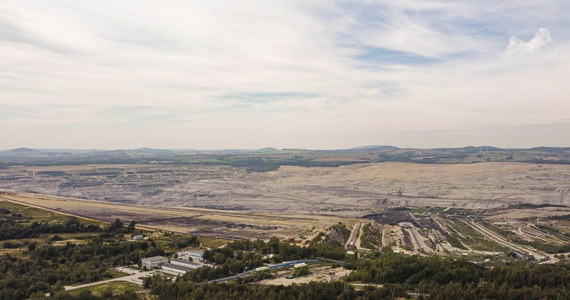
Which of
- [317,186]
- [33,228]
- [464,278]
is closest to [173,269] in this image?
[464,278]

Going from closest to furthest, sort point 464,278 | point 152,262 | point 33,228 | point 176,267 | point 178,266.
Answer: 1. point 464,278
2. point 176,267
3. point 178,266
4. point 152,262
5. point 33,228

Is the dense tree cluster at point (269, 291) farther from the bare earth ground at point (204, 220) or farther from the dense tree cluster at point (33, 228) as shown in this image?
the bare earth ground at point (204, 220)

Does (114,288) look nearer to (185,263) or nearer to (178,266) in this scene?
(178,266)

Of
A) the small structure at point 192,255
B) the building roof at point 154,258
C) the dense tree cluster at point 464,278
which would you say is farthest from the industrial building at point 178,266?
the dense tree cluster at point 464,278

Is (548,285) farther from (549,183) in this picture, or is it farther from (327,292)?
(549,183)

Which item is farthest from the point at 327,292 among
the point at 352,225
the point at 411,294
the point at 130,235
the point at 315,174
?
the point at 315,174

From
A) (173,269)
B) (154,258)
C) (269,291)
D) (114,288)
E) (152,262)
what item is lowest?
(114,288)

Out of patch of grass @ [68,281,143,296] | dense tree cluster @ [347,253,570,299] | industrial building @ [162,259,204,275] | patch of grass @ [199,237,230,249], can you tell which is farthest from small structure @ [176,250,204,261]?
dense tree cluster @ [347,253,570,299]

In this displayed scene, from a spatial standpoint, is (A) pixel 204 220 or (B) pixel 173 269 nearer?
(B) pixel 173 269

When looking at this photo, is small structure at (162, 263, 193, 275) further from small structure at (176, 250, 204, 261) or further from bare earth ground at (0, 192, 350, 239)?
bare earth ground at (0, 192, 350, 239)
